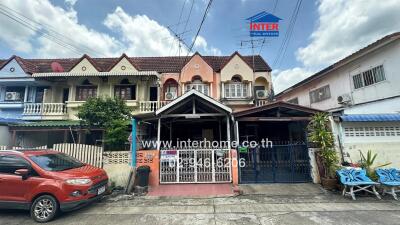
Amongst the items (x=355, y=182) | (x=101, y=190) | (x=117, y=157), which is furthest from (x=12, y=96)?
(x=355, y=182)

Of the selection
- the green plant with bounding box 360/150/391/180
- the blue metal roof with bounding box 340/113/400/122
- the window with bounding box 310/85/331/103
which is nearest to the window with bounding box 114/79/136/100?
the blue metal roof with bounding box 340/113/400/122

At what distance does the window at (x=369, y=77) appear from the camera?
30.6 feet

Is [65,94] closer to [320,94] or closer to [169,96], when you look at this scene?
[169,96]

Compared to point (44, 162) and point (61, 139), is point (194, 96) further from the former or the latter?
point (61, 139)

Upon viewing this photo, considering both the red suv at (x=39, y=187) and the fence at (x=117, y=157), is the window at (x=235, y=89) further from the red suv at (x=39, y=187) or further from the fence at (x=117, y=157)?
the red suv at (x=39, y=187)

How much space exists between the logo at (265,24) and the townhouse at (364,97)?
4.33 m

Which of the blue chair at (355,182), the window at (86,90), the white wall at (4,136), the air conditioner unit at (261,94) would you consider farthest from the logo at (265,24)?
the white wall at (4,136)

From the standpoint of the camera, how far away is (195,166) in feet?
25.3

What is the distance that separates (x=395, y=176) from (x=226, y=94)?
31.4 ft

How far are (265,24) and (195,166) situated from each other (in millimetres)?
9447

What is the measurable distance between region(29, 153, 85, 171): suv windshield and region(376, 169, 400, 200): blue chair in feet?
32.4

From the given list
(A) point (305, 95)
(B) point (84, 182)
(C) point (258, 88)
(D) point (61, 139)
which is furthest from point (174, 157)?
(A) point (305, 95)

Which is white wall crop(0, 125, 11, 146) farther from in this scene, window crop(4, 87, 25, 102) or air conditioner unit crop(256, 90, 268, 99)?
air conditioner unit crop(256, 90, 268, 99)

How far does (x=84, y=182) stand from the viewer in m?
5.11
